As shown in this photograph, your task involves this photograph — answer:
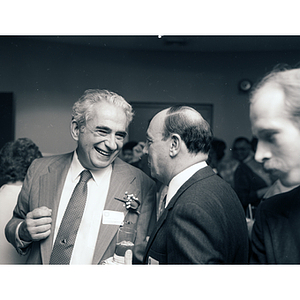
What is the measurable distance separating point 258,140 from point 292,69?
592mm

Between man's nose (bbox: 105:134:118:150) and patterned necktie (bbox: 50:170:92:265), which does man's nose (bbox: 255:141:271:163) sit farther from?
patterned necktie (bbox: 50:170:92:265)

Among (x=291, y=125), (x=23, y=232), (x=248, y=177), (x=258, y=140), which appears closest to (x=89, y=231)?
(x=23, y=232)

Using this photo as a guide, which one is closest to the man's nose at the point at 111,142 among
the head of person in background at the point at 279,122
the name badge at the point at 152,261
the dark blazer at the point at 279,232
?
the name badge at the point at 152,261

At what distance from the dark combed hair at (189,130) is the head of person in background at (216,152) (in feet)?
0.82

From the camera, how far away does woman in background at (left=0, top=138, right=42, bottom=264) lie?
94.3 inches

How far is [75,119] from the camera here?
234 centimetres

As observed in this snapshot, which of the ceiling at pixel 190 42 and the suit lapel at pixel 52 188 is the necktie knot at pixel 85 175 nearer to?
the suit lapel at pixel 52 188

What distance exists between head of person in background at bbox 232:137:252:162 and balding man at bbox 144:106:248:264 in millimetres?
362

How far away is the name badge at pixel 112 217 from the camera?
2289 mm

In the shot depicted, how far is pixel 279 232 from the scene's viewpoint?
2045 millimetres

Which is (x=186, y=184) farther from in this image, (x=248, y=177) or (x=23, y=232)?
(x=23, y=232)

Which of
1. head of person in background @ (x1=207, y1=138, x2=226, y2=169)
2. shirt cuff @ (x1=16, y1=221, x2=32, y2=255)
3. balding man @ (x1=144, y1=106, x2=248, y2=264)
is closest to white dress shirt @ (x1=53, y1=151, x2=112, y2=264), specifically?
shirt cuff @ (x1=16, y1=221, x2=32, y2=255)

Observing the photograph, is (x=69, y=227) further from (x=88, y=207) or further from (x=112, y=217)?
(x=112, y=217)

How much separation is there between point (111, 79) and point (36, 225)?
1.25m
